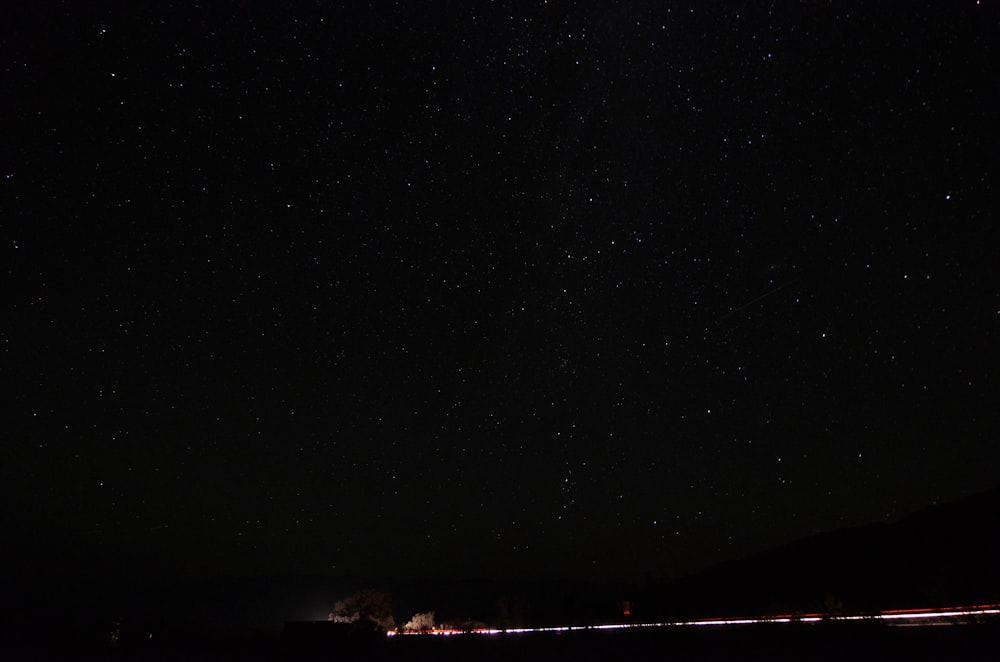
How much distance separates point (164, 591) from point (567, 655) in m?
141

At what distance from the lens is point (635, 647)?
9.90 m

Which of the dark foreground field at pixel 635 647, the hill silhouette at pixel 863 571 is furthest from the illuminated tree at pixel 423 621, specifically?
the dark foreground field at pixel 635 647

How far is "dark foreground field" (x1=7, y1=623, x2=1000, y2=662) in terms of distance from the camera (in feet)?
24.7

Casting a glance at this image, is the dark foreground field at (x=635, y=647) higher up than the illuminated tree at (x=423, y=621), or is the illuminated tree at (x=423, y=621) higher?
the illuminated tree at (x=423, y=621)

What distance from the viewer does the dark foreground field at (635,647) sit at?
7.52 m

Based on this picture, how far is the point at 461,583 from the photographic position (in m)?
138

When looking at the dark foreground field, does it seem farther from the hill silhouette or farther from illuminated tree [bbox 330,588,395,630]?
illuminated tree [bbox 330,588,395,630]

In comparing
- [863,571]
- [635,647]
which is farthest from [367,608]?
[863,571]

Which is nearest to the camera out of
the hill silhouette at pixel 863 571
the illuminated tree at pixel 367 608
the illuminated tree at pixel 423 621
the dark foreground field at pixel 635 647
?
the dark foreground field at pixel 635 647

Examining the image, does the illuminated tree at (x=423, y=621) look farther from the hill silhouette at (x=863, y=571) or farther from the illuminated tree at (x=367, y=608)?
the hill silhouette at (x=863, y=571)

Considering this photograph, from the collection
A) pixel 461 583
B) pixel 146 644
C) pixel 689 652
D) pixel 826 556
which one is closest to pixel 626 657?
pixel 689 652

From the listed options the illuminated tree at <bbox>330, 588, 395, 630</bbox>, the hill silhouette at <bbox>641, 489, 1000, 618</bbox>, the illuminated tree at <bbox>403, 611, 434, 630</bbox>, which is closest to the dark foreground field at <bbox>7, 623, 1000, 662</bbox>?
the hill silhouette at <bbox>641, 489, 1000, 618</bbox>

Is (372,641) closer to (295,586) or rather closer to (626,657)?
(626,657)

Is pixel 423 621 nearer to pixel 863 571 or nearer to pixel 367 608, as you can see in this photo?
pixel 367 608
